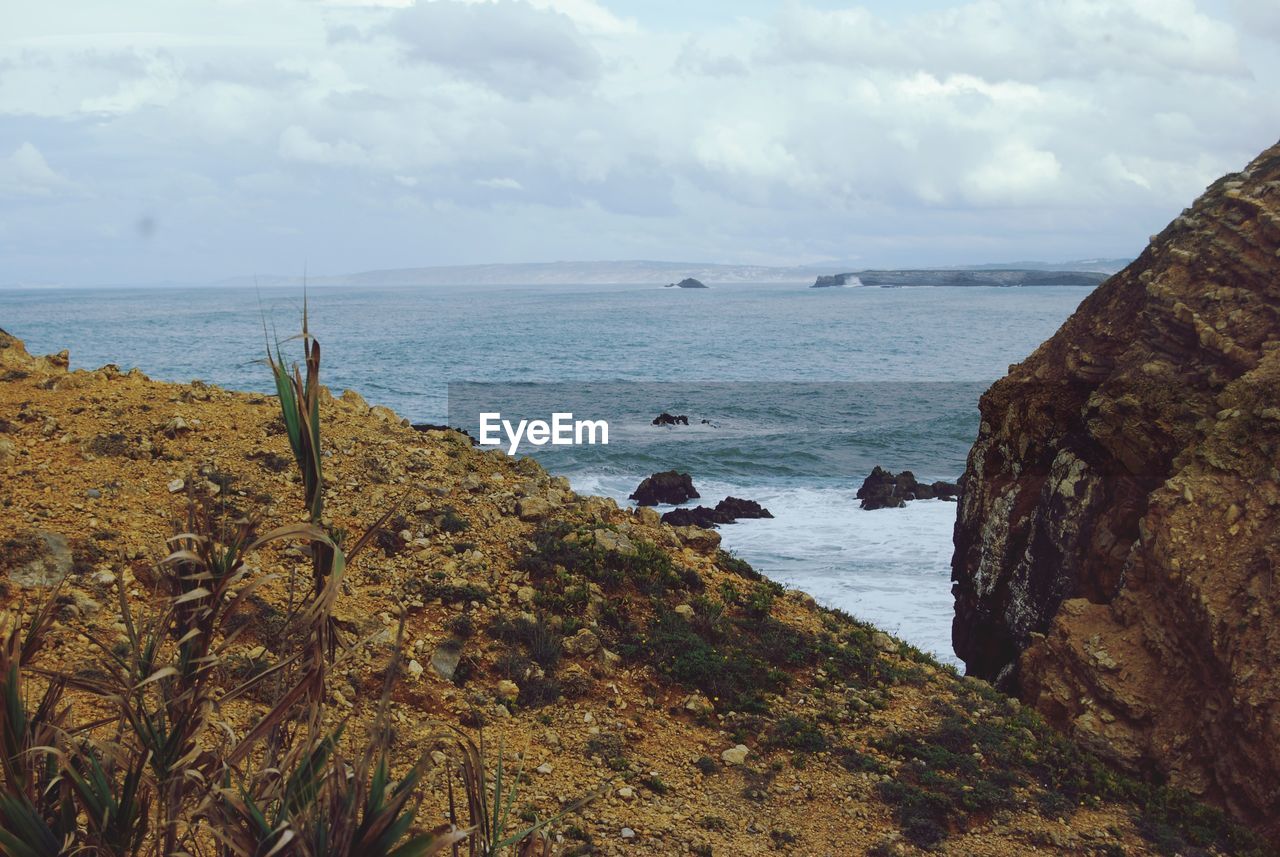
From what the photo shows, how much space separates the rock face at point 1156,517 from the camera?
Answer: 10.6 m

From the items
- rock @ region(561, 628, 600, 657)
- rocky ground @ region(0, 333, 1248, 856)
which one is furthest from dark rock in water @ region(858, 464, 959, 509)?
rock @ region(561, 628, 600, 657)

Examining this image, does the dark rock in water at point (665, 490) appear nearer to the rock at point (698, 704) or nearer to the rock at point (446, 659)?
the rock at point (698, 704)

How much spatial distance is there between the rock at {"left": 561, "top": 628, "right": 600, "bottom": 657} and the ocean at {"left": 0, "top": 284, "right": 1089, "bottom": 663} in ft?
18.0

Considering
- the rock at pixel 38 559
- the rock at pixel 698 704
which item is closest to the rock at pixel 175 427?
the rock at pixel 38 559

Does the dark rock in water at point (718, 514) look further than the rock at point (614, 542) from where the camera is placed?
Yes

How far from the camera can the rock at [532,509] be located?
529 inches

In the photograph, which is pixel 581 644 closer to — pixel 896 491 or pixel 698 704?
pixel 698 704

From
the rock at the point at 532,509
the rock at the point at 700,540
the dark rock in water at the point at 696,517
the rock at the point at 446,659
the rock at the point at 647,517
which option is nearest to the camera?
the rock at the point at 446,659

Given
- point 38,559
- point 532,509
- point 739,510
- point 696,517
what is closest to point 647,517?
point 532,509

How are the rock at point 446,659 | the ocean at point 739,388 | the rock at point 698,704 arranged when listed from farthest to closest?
the ocean at point 739,388
the rock at point 698,704
the rock at point 446,659

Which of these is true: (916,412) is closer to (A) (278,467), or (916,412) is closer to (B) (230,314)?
(A) (278,467)

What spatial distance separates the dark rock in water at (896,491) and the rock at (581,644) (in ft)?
69.5

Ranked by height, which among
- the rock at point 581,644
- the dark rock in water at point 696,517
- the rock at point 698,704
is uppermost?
the rock at point 581,644

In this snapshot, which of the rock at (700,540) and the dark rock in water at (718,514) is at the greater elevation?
the rock at (700,540)
